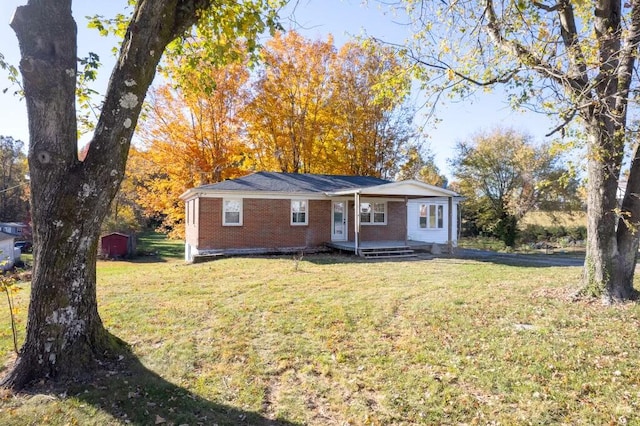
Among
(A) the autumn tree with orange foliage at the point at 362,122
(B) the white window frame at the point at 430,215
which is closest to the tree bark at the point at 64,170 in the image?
(B) the white window frame at the point at 430,215

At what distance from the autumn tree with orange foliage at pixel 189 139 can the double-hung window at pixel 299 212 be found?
7.39 m

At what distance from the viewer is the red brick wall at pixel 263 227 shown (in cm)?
1488

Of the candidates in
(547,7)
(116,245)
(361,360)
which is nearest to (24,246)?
(116,245)

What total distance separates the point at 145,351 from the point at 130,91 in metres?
3.22

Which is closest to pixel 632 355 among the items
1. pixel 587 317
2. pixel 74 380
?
pixel 587 317

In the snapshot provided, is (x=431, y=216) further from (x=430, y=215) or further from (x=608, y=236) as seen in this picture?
(x=608, y=236)

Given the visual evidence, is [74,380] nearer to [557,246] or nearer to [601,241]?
[601,241]

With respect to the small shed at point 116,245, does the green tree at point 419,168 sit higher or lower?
higher

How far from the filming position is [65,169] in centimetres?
387

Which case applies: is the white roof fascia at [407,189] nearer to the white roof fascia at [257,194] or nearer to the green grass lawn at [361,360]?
the white roof fascia at [257,194]

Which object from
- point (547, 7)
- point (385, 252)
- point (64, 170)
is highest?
point (547, 7)

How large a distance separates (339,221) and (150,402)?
1457 centimetres

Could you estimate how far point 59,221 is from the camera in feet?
12.5

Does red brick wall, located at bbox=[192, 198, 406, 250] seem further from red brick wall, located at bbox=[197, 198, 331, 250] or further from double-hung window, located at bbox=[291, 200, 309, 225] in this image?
double-hung window, located at bbox=[291, 200, 309, 225]
